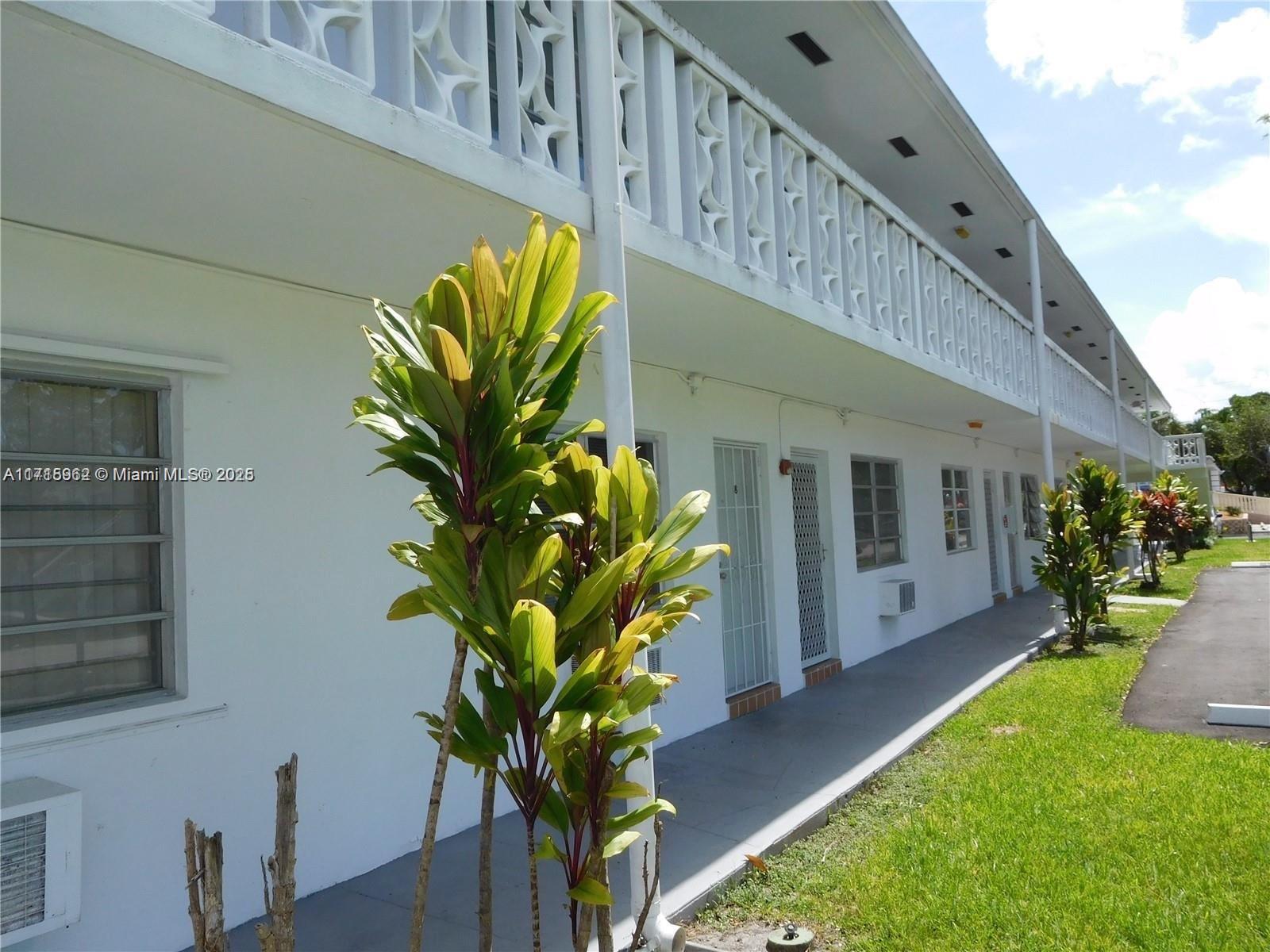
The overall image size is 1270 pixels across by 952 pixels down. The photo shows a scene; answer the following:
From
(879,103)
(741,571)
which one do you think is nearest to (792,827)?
(741,571)

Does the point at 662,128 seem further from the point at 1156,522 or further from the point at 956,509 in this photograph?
the point at 1156,522

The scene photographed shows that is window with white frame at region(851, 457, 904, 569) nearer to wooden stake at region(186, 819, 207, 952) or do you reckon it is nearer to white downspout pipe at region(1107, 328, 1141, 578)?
wooden stake at region(186, 819, 207, 952)

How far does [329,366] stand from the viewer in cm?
471

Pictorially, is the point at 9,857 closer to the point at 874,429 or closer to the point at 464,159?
the point at 464,159

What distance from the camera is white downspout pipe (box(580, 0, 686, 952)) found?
370cm

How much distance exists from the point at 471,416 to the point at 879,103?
763 cm

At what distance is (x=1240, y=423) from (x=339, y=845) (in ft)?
228

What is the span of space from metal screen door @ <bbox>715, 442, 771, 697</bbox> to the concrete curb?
1.65 metres

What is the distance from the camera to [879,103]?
8.55m

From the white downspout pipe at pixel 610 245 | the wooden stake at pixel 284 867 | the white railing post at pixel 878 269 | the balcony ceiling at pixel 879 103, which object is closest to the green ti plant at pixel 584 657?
the wooden stake at pixel 284 867

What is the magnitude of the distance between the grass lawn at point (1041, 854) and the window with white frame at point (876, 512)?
154 inches

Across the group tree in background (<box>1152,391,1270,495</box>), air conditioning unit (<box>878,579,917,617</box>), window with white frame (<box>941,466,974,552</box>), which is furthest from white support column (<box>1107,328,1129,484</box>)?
tree in background (<box>1152,391,1270,495</box>)

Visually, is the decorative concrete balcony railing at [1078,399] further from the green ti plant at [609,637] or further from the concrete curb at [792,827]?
the green ti plant at [609,637]

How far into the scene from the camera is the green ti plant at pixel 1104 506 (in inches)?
496
